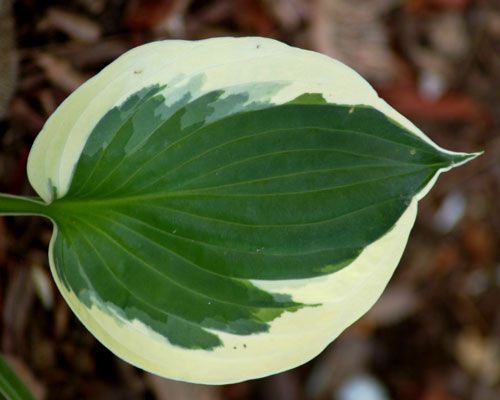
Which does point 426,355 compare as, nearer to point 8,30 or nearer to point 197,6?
point 197,6

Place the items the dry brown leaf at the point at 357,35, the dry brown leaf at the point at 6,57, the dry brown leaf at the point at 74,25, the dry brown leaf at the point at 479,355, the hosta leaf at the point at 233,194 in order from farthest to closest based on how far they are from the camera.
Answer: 1. the dry brown leaf at the point at 479,355
2. the dry brown leaf at the point at 357,35
3. the dry brown leaf at the point at 74,25
4. the dry brown leaf at the point at 6,57
5. the hosta leaf at the point at 233,194

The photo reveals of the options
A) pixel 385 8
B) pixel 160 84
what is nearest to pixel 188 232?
pixel 160 84

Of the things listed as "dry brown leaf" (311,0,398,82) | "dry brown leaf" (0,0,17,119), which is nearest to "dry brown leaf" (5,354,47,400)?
"dry brown leaf" (0,0,17,119)

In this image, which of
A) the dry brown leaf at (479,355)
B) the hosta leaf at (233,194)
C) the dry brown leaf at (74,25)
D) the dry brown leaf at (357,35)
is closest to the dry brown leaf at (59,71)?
the dry brown leaf at (74,25)

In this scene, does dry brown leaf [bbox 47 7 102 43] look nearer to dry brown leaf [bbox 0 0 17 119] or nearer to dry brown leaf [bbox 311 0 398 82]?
dry brown leaf [bbox 0 0 17 119]

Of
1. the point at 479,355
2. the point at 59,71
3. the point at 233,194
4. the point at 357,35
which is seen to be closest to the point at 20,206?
the point at 233,194

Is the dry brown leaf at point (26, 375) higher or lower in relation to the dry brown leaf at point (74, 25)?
lower

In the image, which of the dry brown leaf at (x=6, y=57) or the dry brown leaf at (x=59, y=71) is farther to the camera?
the dry brown leaf at (x=59, y=71)

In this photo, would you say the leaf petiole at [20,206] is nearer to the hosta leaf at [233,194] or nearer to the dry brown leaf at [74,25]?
the hosta leaf at [233,194]
